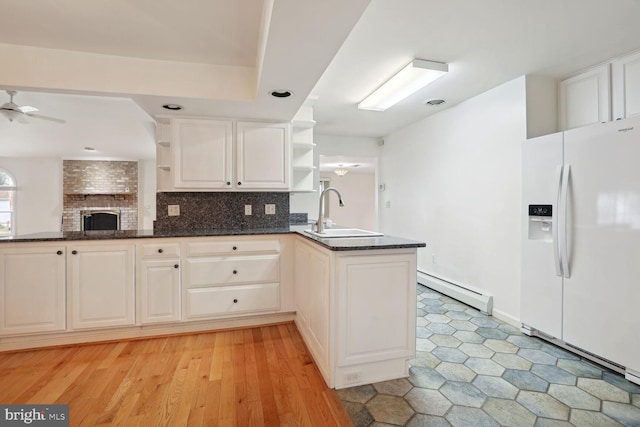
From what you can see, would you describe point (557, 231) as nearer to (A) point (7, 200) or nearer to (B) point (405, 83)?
(B) point (405, 83)

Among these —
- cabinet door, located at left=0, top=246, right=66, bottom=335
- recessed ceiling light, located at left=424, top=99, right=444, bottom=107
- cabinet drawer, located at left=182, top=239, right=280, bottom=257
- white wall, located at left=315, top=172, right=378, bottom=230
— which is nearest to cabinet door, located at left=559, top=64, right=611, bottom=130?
recessed ceiling light, located at left=424, top=99, right=444, bottom=107

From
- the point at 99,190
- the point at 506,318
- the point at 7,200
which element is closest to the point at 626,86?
the point at 506,318

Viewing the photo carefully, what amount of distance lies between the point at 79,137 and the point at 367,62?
19.7 ft

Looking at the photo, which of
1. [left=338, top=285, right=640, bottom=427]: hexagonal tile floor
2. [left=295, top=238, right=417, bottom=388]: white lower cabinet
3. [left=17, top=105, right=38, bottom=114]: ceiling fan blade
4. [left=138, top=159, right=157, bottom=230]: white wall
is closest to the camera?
[left=338, top=285, right=640, bottom=427]: hexagonal tile floor

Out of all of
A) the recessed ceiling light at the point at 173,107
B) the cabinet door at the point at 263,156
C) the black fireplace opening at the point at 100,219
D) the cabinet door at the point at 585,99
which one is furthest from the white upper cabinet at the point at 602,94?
the black fireplace opening at the point at 100,219

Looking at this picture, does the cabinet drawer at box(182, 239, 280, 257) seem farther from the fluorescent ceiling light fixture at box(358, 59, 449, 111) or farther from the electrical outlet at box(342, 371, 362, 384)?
the fluorescent ceiling light fixture at box(358, 59, 449, 111)

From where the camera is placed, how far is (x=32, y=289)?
231cm

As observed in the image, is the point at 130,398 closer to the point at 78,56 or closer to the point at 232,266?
the point at 232,266

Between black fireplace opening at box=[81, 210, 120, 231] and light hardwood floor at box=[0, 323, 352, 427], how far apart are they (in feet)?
21.1

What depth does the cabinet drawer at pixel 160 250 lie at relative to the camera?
2.52 meters

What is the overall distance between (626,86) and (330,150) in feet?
11.6

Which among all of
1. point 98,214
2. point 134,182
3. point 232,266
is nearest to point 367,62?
point 232,266

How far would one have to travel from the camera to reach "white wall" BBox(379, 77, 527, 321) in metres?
2.87

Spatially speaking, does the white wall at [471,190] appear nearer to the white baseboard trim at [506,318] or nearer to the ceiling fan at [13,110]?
the white baseboard trim at [506,318]
